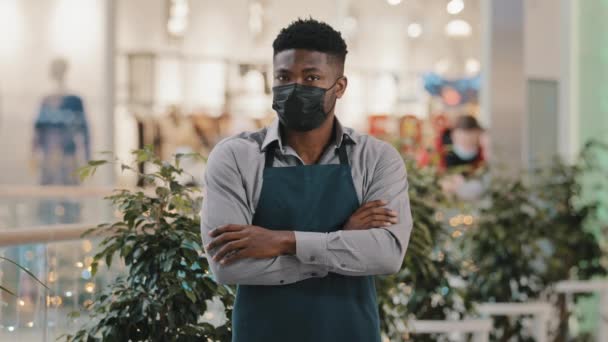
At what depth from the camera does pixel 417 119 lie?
10.2 meters

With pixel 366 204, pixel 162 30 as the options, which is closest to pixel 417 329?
pixel 366 204

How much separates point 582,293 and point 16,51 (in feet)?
15.4

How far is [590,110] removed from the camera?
9.02m

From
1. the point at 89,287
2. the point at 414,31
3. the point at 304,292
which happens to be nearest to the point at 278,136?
the point at 304,292

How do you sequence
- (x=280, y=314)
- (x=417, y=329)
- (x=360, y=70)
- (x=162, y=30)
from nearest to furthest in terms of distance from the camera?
(x=280, y=314) → (x=417, y=329) → (x=162, y=30) → (x=360, y=70)

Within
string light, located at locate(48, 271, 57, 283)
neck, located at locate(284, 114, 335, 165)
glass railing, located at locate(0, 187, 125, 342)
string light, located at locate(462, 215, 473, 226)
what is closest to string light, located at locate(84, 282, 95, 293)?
glass railing, located at locate(0, 187, 125, 342)

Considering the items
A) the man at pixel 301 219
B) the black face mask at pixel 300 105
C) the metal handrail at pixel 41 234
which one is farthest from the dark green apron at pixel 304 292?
the metal handrail at pixel 41 234

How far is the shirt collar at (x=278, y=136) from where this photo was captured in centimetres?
258

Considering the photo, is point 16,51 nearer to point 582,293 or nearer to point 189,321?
point 582,293

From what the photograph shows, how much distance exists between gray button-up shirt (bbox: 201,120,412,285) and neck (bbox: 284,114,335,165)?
3 cm

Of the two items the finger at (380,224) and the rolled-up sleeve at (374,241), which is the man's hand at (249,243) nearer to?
the rolled-up sleeve at (374,241)

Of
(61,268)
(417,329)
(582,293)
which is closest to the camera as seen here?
(61,268)

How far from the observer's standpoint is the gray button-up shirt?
2492mm

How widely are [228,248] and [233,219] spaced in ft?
0.24
